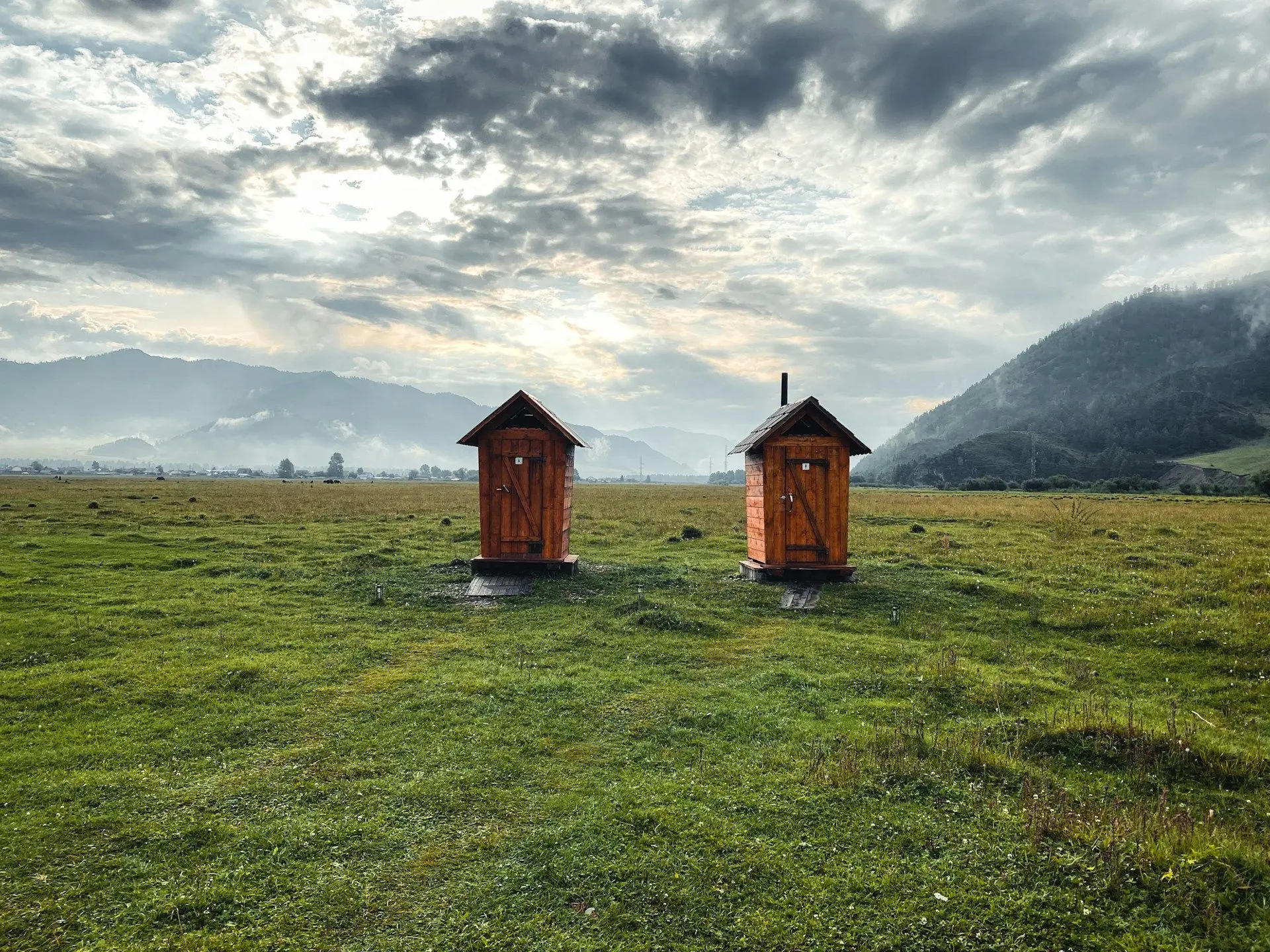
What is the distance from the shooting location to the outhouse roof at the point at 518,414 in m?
21.7

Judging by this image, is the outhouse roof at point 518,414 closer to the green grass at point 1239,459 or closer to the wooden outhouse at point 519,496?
the wooden outhouse at point 519,496

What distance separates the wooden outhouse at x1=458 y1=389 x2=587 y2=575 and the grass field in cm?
253

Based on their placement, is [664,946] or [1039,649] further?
[1039,649]

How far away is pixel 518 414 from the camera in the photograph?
22.4 metres

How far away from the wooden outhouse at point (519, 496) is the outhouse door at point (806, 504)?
7.45m

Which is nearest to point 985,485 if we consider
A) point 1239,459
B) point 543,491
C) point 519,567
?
point 1239,459

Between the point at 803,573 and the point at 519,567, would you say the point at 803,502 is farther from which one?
the point at 519,567

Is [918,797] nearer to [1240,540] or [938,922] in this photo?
[938,922]

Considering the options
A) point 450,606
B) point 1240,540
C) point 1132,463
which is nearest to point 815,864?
point 450,606

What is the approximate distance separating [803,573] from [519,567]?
9.33 m

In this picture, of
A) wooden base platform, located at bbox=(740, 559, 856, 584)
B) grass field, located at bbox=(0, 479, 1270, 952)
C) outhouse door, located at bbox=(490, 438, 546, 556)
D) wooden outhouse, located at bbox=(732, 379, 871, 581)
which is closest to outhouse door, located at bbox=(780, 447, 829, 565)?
wooden outhouse, located at bbox=(732, 379, 871, 581)

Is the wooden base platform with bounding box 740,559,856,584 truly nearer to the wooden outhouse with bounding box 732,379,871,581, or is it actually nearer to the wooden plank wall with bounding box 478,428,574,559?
the wooden outhouse with bounding box 732,379,871,581

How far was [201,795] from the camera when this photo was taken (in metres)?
8.12

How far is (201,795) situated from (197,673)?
5.10m
